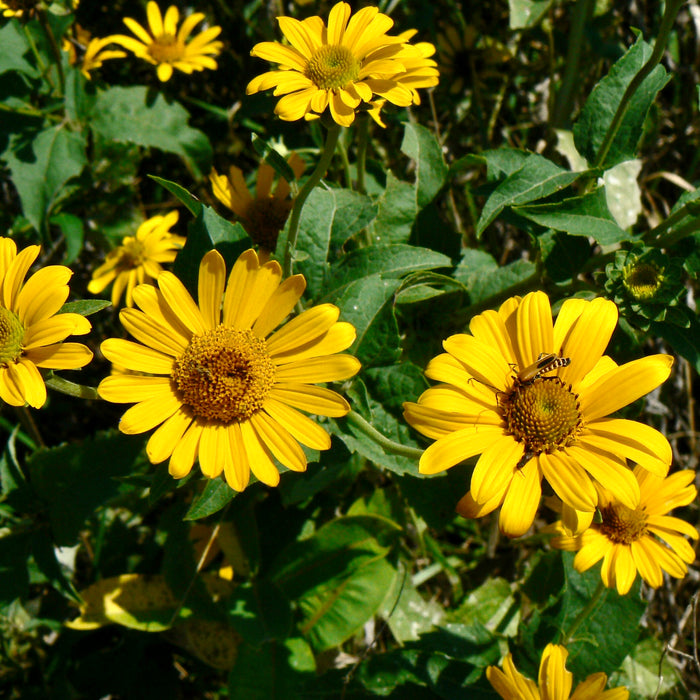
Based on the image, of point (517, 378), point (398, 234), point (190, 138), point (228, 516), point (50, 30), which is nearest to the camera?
point (517, 378)

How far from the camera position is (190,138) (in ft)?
9.85

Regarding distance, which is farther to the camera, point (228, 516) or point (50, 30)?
point (50, 30)

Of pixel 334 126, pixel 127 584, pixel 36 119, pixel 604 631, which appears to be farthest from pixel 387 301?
pixel 36 119

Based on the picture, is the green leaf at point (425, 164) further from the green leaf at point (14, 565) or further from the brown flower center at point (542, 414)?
the green leaf at point (14, 565)

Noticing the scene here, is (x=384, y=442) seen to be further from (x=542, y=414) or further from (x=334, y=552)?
(x=334, y=552)

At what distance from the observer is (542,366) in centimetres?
159

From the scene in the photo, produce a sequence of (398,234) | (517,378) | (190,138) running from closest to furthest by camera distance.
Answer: (517,378) → (398,234) → (190,138)

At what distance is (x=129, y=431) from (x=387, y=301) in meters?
0.69

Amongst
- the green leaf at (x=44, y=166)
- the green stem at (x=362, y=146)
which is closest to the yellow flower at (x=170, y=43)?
the green leaf at (x=44, y=166)

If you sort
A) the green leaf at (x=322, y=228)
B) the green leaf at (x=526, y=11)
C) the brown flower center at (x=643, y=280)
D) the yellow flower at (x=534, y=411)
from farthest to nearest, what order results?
the green leaf at (x=526, y=11) < the green leaf at (x=322, y=228) < the brown flower center at (x=643, y=280) < the yellow flower at (x=534, y=411)

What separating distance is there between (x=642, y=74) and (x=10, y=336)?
1597 millimetres

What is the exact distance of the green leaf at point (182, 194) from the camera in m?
1.65

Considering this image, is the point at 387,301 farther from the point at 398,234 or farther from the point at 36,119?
the point at 36,119

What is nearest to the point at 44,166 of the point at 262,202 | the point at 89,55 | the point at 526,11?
the point at 89,55
